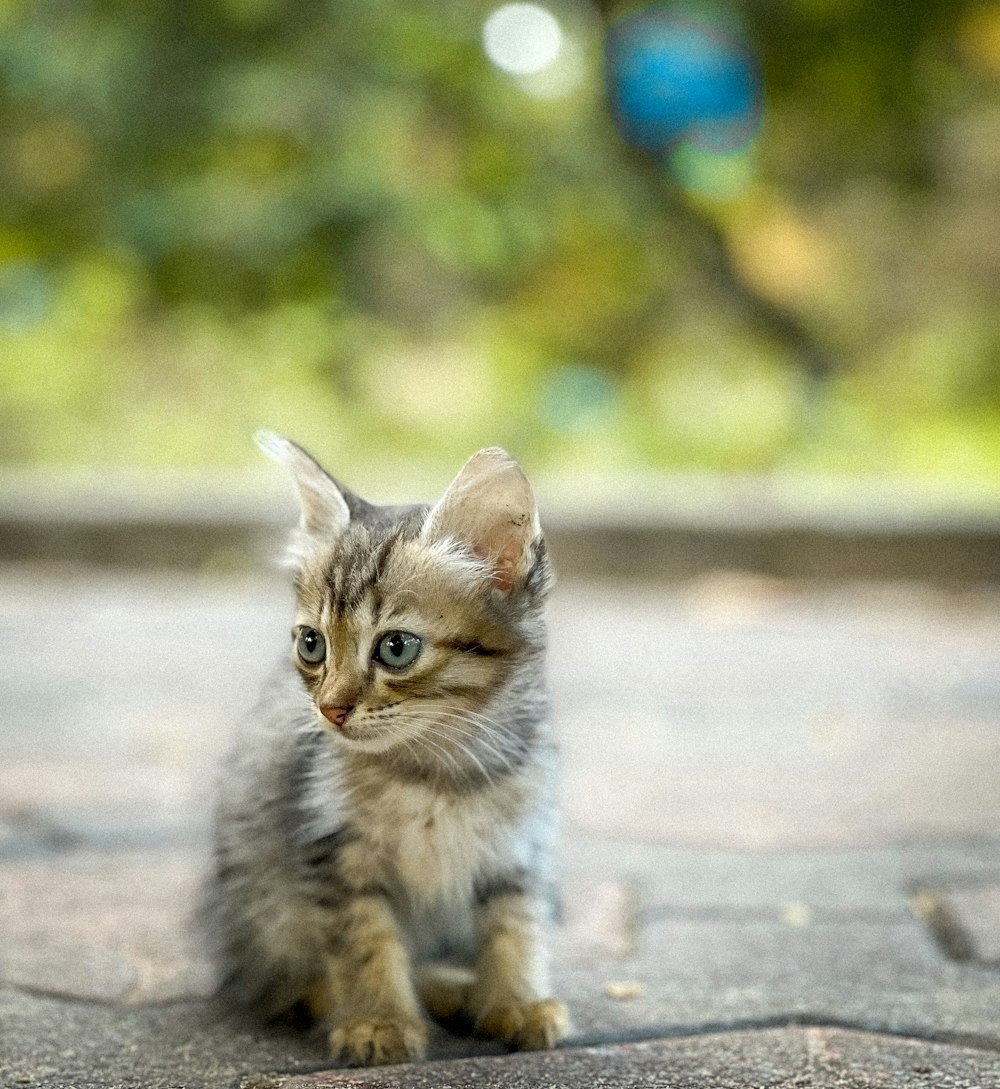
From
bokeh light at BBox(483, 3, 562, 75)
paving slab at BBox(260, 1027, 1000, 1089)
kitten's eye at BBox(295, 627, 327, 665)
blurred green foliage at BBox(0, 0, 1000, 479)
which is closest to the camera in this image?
paving slab at BBox(260, 1027, 1000, 1089)

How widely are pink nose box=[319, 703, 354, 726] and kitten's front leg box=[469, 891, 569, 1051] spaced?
408 millimetres

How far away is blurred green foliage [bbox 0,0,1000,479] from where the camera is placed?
8.12m

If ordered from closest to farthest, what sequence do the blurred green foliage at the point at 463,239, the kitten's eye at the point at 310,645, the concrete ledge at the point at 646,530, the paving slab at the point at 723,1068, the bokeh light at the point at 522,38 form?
1. the paving slab at the point at 723,1068
2. the kitten's eye at the point at 310,645
3. the concrete ledge at the point at 646,530
4. the blurred green foliage at the point at 463,239
5. the bokeh light at the point at 522,38

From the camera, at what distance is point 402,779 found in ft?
6.57

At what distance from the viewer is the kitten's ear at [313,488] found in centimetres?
201

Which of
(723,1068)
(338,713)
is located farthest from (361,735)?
(723,1068)

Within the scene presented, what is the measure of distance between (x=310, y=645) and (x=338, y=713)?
0.13 metres

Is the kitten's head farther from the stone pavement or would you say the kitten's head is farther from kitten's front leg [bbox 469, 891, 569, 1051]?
the stone pavement

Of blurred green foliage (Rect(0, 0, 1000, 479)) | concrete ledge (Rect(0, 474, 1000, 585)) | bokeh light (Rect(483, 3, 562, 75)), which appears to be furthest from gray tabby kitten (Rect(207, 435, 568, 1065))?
bokeh light (Rect(483, 3, 562, 75))

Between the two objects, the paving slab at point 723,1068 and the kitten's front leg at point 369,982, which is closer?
the paving slab at point 723,1068

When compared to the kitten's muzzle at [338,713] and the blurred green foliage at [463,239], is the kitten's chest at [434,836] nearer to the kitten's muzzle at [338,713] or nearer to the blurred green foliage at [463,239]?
the kitten's muzzle at [338,713]

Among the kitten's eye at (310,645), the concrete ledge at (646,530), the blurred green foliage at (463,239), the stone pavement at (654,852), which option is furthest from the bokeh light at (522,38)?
the kitten's eye at (310,645)

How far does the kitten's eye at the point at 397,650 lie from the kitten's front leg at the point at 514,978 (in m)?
0.42

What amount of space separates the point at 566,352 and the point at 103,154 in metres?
2.90
